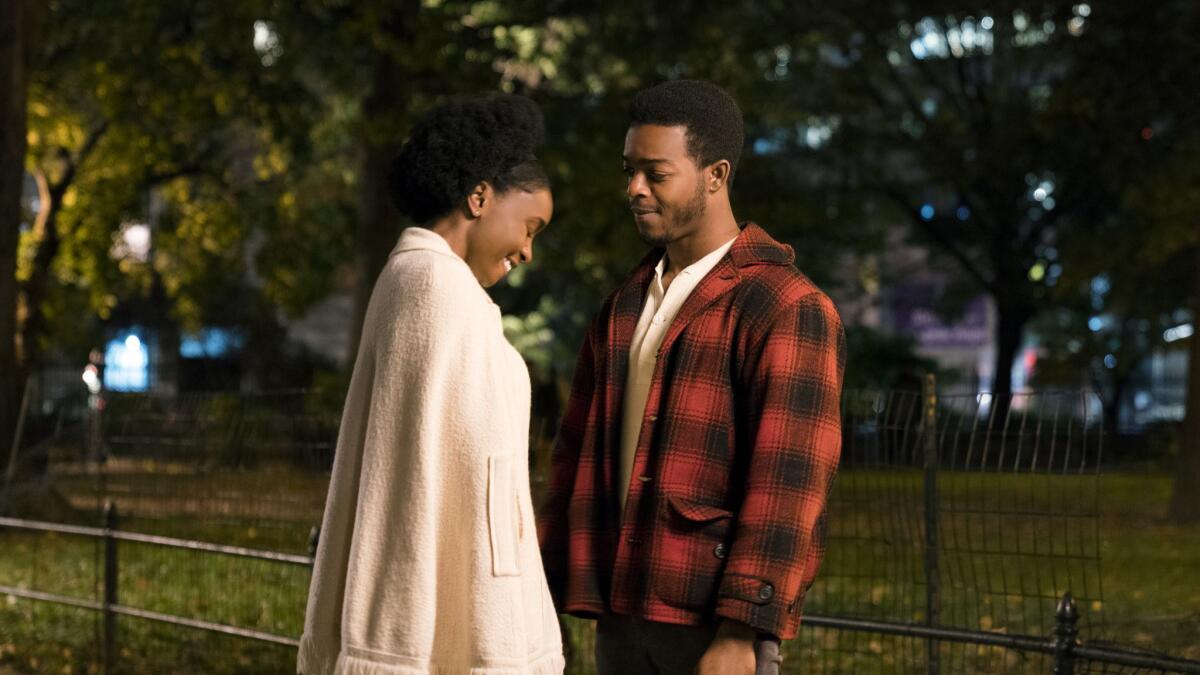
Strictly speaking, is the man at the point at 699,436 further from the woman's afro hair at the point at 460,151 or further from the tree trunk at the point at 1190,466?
the tree trunk at the point at 1190,466

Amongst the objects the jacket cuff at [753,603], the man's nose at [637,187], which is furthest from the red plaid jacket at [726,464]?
the man's nose at [637,187]

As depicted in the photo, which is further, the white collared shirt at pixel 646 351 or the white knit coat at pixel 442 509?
the white collared shirt at pixel 646 351

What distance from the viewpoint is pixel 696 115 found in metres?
3.96

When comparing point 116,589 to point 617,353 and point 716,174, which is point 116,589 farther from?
point 716,174

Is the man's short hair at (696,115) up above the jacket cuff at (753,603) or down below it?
above

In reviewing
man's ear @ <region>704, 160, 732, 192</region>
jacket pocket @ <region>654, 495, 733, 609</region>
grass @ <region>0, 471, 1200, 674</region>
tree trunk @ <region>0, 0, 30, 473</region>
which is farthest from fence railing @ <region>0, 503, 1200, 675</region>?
tree trunk @ <region>0, 0, 30, 473</region>

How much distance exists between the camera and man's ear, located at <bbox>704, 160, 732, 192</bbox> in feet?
13.1

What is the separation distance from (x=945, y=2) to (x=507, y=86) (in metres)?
9.73

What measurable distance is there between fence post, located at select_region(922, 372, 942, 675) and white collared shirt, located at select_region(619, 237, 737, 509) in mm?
3040

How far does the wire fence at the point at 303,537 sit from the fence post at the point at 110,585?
0.04ft

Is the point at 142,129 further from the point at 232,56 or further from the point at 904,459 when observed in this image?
the point at 904,459

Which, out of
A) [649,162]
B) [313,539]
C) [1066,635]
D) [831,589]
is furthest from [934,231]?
[649,162]

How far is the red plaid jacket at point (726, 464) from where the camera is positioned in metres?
3.78

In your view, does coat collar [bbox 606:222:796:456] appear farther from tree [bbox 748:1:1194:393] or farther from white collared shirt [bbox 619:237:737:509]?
tree [bbox 748:1:1194:393]
